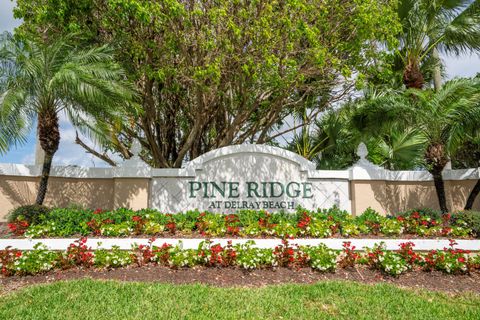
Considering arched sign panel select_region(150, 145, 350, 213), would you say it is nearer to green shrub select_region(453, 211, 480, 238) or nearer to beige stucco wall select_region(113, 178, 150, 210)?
beige stucco wall select_region(113, 178, 150, 210)

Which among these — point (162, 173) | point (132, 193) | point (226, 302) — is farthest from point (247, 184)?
point (226, 302)

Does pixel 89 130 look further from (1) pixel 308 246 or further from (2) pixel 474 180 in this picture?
(2) pixel 474 180

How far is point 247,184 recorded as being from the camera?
10102mm

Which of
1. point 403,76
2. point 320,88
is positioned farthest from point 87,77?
point 403,76

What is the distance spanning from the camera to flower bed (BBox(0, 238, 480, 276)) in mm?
6125

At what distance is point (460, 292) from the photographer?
5.76 meters

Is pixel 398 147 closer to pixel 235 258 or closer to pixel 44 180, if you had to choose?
pixel 235 258

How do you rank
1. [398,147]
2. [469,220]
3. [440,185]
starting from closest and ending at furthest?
[469,220] → [440,185] → [398,147]

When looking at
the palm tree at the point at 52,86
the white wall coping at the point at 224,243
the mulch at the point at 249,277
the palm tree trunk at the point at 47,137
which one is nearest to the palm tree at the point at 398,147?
the white wall coping at the point at 224,243

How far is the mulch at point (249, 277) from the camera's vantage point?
583 cm

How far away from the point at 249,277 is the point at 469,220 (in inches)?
222

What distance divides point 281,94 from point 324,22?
7.88ft

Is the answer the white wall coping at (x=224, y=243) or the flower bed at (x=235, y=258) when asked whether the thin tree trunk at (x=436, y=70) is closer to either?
the white wall coping at (x=224, y=243)

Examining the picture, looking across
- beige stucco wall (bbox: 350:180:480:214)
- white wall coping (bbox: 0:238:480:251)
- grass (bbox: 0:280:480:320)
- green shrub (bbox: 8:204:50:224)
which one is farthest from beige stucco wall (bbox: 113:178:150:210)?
beige stucco wall (bbox: 350:180:480:214)
